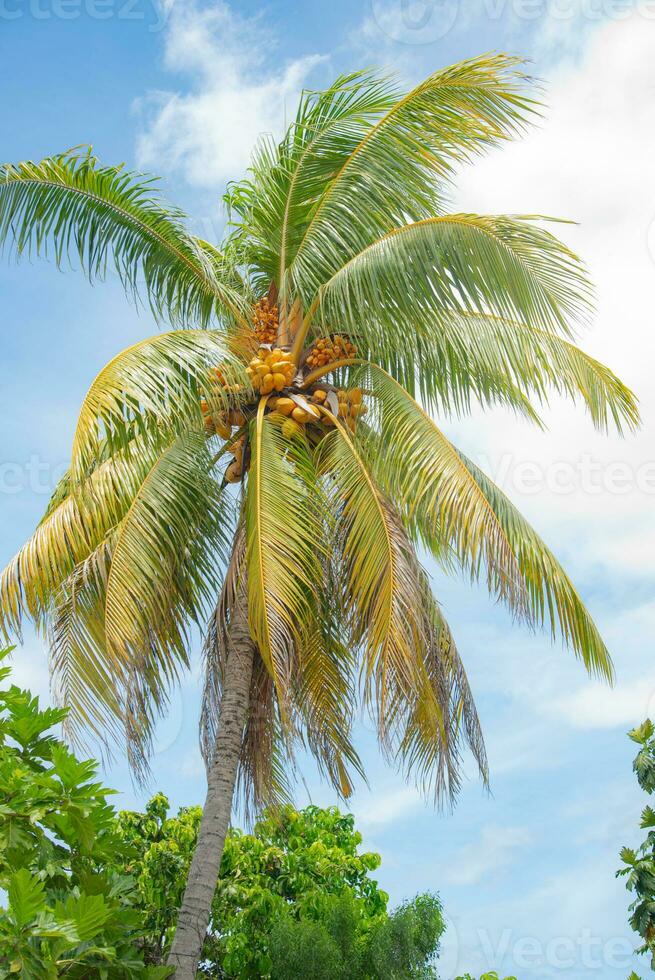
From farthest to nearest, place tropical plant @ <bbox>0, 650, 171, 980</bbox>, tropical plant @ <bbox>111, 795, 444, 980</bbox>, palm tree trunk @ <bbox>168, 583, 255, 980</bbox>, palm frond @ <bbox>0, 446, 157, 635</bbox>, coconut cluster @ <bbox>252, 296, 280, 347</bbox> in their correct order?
1. tropical plant @ <bbox>111, 795, 444, 980</bbox>
2. coconut cluster @ <bbox>252, 296, 280, 347</bbox>
3. palm frond @ <bbox>0, 446, 157, 635</bbox>
4. palm tree trunk @ <bbox>168, 583, 255, 980</bbox>
5. tropical plant @ <bbox>0, 650, 171, 980</bbox>

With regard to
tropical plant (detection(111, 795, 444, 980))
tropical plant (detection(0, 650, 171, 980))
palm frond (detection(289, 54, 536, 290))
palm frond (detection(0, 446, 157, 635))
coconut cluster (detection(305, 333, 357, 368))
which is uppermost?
palm frond (detection(289, 54, 536, 290))

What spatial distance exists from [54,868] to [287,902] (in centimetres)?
804

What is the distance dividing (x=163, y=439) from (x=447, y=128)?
3.93 metres

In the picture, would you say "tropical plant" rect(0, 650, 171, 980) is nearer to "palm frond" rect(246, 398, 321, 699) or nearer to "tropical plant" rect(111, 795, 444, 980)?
"palm frond" rect(246, 398, 321, 699)

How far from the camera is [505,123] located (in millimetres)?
10258

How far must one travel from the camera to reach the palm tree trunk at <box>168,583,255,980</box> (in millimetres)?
8305

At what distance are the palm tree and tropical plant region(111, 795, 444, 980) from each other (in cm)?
290

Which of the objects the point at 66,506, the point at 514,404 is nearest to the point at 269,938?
the point at 66,506

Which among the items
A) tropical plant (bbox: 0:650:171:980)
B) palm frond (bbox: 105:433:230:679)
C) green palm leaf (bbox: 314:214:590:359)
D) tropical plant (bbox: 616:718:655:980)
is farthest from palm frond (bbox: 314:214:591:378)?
tropical plant (bbox: 616:718:655:980)

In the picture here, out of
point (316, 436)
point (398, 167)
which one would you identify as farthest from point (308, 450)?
A: point (398, 167)

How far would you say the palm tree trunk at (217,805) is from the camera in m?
8.30

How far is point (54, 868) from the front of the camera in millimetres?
6320

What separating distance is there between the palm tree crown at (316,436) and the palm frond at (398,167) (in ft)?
0.07

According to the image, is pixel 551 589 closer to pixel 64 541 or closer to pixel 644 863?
pixel 64 541
